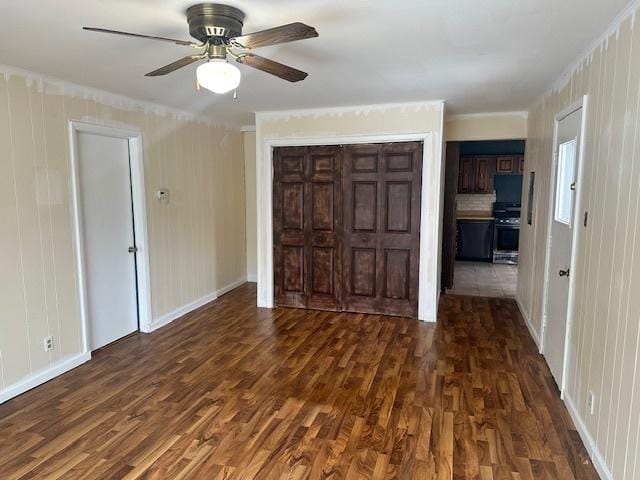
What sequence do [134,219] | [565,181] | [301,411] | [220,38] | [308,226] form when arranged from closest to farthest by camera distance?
[220,38], [301,411], [565,181], [134,219], [308,226]

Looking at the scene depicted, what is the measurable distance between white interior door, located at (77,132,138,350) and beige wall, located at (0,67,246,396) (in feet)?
0.70

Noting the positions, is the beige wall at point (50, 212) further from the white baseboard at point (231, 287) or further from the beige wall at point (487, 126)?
the beige wall at point (487, 126)

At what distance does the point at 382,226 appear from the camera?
4.85 meters

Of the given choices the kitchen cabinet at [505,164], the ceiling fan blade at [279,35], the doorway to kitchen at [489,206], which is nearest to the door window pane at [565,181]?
the ceiling fan blade at [279,35]

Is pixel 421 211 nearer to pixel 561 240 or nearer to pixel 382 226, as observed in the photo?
pixel 382 226

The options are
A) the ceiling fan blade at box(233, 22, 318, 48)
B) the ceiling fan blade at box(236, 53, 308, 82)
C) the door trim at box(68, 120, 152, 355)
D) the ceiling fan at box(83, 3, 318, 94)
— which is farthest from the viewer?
the door trim at box(68, 120, 152, 355)

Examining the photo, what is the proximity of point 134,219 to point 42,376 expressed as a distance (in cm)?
168

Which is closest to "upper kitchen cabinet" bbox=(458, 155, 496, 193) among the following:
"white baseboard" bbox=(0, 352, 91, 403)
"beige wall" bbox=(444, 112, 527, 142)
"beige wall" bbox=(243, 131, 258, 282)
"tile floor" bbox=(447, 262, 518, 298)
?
"tile floor" bbox=(447, 262, 518, 298)

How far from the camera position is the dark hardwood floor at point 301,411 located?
7.59ft

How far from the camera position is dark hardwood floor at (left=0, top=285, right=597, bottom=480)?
7.59 feet

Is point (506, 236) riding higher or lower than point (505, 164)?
lower

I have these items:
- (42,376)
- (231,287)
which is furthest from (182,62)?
(231,287)

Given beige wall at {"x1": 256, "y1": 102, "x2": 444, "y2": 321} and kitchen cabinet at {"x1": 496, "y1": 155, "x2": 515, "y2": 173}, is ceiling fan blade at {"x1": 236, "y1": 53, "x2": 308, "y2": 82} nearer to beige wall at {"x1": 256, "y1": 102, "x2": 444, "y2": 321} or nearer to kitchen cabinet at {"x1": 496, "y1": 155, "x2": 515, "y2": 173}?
beige wall at {"x1": 256, "y1": 102, "x2": 444, "y2": 321}

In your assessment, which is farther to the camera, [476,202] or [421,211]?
[476,202]
